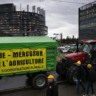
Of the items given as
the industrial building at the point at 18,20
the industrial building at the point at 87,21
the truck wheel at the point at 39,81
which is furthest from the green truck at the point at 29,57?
the industrial building at the point at 87,21

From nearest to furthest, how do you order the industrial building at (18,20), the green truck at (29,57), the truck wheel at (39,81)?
the green truck at (29,57) < the truck wheel at (39,81) < the industrial building at (18,20)

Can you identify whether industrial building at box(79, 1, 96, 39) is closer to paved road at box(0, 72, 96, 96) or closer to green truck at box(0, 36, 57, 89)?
paved road at box(0, 72, 96, 96)

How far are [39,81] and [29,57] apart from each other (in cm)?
152

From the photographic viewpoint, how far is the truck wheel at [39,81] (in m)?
14.6

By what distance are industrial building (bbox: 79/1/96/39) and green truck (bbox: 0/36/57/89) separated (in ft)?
353

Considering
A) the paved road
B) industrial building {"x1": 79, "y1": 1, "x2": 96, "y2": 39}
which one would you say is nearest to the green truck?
the paved road

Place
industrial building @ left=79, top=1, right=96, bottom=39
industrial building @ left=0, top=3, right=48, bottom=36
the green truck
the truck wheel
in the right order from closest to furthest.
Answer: the green truck < the truck wheel < industrial building @ left=0, top=3, right=48, bottom=36 < industrial building @ left=79, top=1, right=96, bottom=39

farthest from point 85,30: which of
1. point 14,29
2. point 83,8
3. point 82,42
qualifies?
point 82,42

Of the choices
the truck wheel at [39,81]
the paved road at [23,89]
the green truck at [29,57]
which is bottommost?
the paved road at [23,89]

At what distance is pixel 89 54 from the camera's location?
1695cm

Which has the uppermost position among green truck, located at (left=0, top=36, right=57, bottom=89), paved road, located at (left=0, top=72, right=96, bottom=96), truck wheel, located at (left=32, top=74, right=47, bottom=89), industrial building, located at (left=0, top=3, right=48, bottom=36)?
industrial building, located at (left=0, top=3, right=48, bottom=36)

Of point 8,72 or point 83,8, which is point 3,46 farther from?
point 83,8

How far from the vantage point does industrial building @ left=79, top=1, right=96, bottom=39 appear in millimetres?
126456

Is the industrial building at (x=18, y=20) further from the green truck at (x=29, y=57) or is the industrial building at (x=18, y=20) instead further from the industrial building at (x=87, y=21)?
the green truck at (x=29, y=57)
